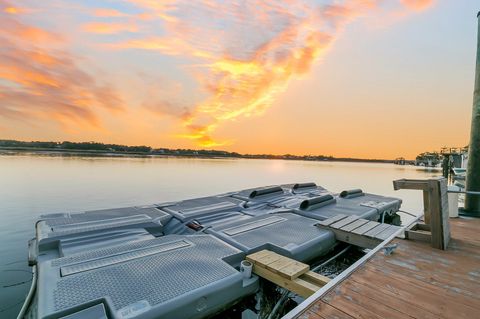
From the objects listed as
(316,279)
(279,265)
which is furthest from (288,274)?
(316,279)

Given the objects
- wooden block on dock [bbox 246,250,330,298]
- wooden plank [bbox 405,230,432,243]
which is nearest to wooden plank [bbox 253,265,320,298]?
wooden block on dock [bbox 246,250,330,298]

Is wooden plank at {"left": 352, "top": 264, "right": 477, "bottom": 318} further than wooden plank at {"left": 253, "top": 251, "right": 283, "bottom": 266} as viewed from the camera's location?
No

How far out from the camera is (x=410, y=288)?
261 cm

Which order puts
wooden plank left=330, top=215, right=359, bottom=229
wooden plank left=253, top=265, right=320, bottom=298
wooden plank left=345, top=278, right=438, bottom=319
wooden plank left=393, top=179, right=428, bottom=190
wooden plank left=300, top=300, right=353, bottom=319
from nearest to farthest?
wooden plank left=300, top=300, right=353, bottom=319, wooden plank left=345, top=278, right=438, bottom=319, wooden plank left=253, top=265, right=320, bottom=298, wooden plank left=393, top=179, right=428, bottom=190, wooden plank left=330, top=215, right=359, bottom=229

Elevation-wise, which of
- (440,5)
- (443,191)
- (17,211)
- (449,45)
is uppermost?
(440,5)

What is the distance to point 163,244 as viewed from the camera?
3.93 metres

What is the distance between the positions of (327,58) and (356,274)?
12513 mm

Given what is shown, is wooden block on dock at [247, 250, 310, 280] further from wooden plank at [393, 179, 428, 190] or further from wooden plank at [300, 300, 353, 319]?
wooden plank at [393, 179, 428, 190]

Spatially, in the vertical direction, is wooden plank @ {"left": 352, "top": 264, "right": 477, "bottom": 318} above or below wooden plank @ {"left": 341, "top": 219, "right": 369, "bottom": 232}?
above

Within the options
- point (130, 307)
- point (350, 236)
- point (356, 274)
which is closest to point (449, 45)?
point (350, 236)

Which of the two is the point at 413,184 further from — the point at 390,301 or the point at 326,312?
the point at 326,312

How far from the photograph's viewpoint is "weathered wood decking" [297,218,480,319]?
217 cm

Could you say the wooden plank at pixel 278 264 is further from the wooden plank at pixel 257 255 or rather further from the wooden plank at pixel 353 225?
the wooden plank at pixel 353 225

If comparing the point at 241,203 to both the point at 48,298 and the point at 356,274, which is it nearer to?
the point at 356,274
